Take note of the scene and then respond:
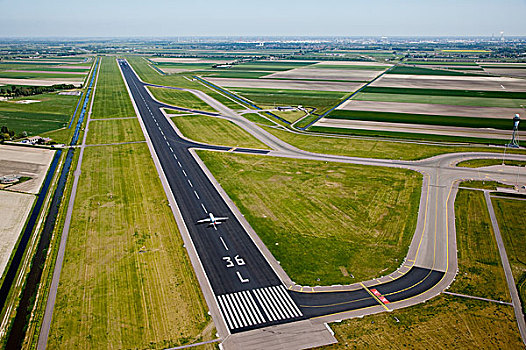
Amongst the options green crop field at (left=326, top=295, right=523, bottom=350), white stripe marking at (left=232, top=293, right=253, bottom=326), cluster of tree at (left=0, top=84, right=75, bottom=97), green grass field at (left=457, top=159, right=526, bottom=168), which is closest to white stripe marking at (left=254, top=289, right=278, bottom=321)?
white stripe marking at (left=232, top=293, right=253, bottom=326)

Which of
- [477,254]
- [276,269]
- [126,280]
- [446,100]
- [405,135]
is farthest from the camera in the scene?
[446,100]

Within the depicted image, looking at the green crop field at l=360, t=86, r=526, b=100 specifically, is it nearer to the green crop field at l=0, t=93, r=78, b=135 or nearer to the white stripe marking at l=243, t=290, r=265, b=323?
the green crop field at l=0, t=93, r=78, b=135

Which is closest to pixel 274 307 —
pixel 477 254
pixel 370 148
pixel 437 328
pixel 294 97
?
pixel 437 328

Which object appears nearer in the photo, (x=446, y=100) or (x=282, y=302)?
(x=282, y=302)

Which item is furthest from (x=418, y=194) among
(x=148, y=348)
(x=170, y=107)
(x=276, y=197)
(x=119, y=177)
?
(x=170, y=107)

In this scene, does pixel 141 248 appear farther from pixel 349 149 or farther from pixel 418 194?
pixel 349 149

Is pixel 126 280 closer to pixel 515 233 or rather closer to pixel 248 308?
pixel 248 308
